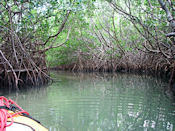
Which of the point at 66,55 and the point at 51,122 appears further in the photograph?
the point at 66,55

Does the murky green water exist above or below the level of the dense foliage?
below

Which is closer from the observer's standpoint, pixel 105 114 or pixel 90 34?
pixel 105 114

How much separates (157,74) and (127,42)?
2.34 metres

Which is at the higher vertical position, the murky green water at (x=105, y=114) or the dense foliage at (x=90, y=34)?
the dense foliage at (x=90, y=34)

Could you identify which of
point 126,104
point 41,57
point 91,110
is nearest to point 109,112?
point 91,110

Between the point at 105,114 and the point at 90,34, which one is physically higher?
the point at 90,34

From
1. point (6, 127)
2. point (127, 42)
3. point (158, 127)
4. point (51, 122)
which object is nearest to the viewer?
point (6, 127)

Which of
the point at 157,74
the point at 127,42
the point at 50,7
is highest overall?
the point at 50,7

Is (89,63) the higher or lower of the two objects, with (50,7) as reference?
lower

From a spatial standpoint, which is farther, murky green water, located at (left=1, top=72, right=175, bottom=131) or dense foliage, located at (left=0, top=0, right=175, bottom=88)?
dense foliage, located at (left=0, top=0, right=175, bottom=88)

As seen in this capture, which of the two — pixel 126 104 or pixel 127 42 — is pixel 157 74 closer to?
pixel 127 42

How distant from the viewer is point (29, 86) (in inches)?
250

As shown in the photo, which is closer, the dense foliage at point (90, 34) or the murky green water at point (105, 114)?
the murky green water at point (105, 114)

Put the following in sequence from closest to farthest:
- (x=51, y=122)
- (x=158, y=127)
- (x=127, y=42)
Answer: (x=158, y=127) → (x=51, y=122) → (x=127, y=42)
